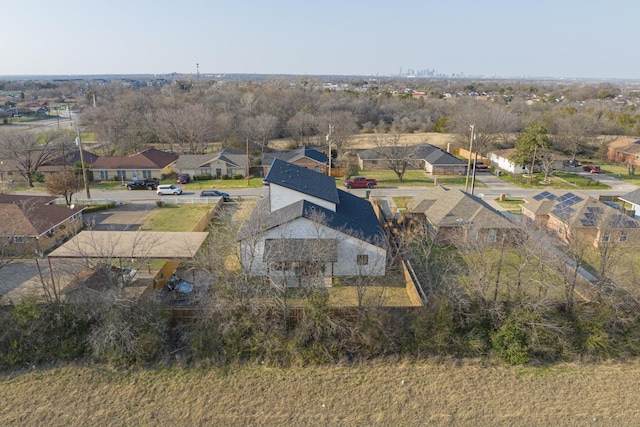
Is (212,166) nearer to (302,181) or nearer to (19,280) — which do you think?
(302,181)

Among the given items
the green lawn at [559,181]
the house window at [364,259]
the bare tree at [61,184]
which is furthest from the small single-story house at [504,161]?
the bare tree at [61,184]

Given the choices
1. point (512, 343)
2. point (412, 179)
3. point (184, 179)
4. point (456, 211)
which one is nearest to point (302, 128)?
point (412, 179)

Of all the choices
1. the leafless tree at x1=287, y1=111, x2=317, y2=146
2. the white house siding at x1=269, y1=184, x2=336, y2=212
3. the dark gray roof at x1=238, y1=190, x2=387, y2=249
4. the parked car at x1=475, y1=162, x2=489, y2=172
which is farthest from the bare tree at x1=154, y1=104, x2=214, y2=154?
the white house siding at x1=269, y1=184, x2=336, y2=212

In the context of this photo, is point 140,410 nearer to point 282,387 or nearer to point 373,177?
point 282,387

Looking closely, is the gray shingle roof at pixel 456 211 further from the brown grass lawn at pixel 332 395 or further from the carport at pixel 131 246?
the carport at pixel 131 246

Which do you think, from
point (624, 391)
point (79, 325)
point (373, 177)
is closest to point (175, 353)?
point (79, 325)

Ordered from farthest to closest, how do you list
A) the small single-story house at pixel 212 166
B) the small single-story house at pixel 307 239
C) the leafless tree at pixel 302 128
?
the leafless tree at pixel 302 128 → the small single-story house at pixel 212 166 → the small single-story house at pixel 307 239
